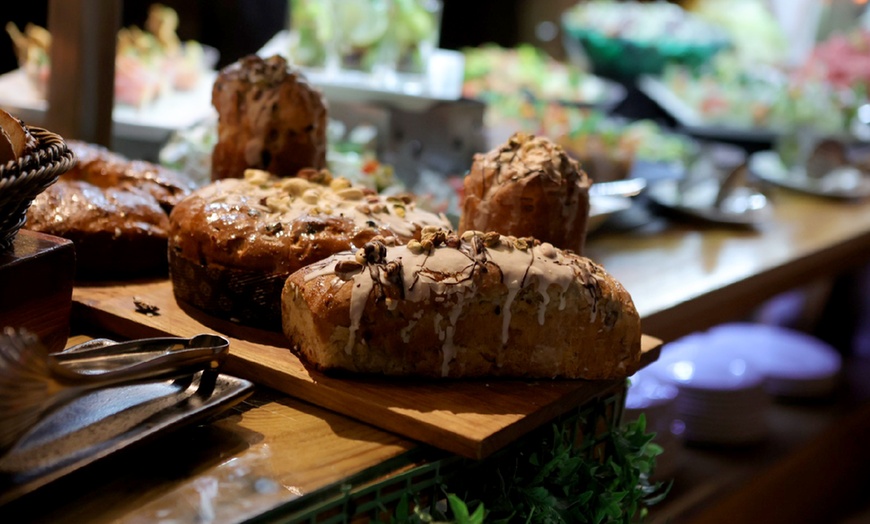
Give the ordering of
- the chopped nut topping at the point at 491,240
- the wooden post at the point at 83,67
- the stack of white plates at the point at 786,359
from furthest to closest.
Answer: the stack of white plates at the point at 786,359, the wooden post at the point at 83,67, the chopped nut topping at the point at 491,240

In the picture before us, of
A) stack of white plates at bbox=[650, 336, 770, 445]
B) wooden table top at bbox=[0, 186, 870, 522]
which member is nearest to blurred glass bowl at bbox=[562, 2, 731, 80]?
stack of white plates at bbox=[650, 336, 770, 445]

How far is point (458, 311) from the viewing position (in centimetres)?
134

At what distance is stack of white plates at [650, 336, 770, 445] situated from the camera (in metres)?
3.02

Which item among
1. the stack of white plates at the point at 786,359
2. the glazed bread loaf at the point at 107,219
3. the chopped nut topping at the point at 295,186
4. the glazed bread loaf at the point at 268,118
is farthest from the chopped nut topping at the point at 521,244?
the stack of white plates at the point at 786,359

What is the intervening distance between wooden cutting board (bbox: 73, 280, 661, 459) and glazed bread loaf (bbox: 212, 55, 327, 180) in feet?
1.36

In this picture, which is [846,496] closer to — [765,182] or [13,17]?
[765,182]

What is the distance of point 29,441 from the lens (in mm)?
1077

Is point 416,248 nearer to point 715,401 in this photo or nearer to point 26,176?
point 26,176

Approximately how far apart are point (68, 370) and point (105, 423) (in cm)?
17

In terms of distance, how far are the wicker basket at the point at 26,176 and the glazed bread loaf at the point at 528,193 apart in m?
0.72

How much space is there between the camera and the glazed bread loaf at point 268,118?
186cm

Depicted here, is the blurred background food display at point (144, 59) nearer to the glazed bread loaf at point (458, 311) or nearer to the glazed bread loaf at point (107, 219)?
the glazed bread loaf at point (107, 219)

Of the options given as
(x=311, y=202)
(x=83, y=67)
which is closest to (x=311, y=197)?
(x=311, y=202)

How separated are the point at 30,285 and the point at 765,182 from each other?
135 inches
